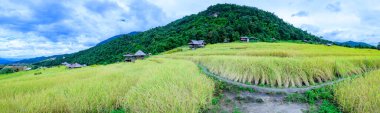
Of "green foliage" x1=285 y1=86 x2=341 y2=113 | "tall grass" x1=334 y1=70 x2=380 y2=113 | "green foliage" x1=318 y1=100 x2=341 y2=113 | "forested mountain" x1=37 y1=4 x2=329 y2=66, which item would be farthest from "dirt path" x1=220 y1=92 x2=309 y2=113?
"forested mountain" x1=37 y1=4 x2=329 y2=66

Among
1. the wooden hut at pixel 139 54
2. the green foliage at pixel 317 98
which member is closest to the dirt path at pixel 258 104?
the green foliage at pixel 317 98

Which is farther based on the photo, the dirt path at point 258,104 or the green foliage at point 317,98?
the green foliage at point 317,98

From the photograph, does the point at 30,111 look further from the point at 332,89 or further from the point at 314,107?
the point at 332,89

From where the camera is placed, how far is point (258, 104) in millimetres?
7090

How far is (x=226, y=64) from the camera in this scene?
12430mm

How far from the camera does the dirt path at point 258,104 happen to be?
21.2 feet

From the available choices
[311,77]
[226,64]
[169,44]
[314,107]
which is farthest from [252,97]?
[169,44]

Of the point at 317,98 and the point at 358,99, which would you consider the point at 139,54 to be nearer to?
the point at 317,98

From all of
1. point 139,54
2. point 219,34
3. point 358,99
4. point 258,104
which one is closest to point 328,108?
point 358,99

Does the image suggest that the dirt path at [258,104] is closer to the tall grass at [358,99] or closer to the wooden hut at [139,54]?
the tall grass at [358,99]

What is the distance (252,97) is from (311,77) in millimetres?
3315

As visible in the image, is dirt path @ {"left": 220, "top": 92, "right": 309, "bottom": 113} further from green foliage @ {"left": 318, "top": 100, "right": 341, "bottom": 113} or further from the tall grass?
the tall grass

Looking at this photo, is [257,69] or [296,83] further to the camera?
[257,69]

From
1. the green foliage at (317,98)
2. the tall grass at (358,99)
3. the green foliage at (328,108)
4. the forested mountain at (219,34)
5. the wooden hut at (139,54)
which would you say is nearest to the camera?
the tall grass at (358,99)
